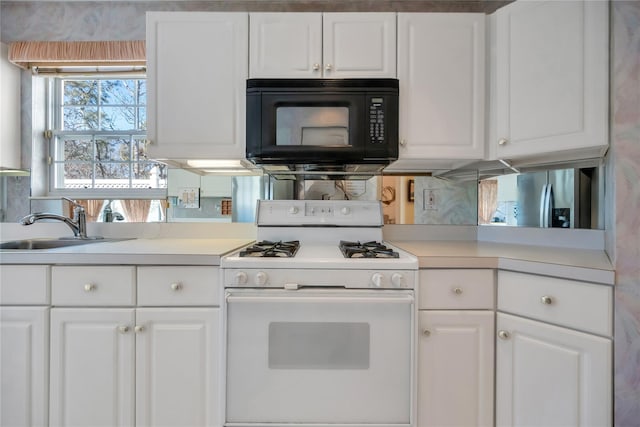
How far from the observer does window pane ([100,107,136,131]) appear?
6.59ft

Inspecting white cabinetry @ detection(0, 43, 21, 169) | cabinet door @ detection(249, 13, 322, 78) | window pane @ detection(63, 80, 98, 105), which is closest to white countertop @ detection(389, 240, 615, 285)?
cabinet door @ detection(249, 13, 322, 78)

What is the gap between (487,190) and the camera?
5.96 feet

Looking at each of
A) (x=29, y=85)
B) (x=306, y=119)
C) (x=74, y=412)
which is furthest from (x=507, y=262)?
(x=29, y=85)

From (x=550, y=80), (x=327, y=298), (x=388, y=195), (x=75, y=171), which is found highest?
(x=550, y=80)

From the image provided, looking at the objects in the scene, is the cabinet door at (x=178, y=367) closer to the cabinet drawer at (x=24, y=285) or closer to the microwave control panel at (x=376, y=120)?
the cabinet drawer at (x=24, y=285)

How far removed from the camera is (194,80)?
1.52 m

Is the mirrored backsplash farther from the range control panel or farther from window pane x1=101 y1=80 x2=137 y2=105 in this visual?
window pane x1=101 y1=80 x2=137 y2=105

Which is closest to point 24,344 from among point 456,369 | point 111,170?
point 111,170

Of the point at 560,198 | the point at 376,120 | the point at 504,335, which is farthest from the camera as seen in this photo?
the point at 560,198

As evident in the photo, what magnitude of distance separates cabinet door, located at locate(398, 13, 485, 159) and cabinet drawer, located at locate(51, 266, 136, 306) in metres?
1.33

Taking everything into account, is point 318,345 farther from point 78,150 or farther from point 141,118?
point 78,150

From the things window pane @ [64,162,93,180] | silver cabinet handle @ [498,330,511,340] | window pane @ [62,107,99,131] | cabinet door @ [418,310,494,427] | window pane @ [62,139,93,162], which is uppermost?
window pane @ [62,107,99,131]

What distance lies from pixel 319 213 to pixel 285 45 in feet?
2.83

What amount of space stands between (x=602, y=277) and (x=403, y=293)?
0.64 meters
